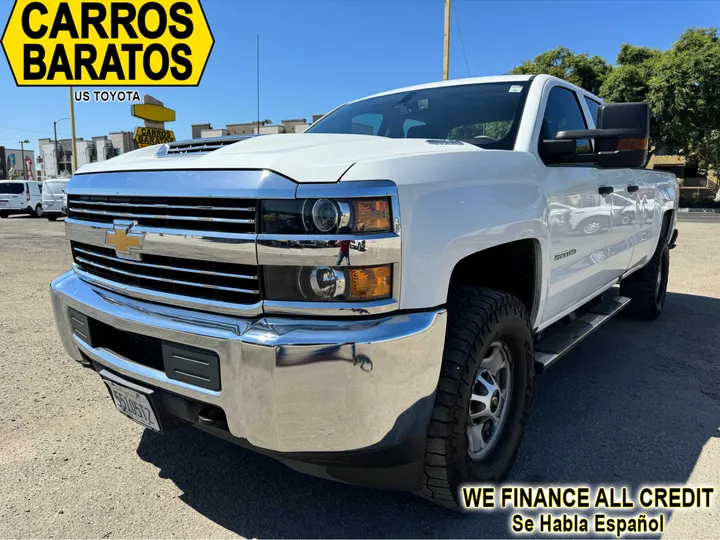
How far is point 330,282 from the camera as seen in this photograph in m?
1.71

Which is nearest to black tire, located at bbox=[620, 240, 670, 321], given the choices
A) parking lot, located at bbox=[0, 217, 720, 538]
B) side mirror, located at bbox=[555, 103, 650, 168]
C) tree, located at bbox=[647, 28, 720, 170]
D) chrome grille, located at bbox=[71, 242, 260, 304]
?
parking lot, located at bbox=[0, 217, 720, 538]

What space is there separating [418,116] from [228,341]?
2069mm

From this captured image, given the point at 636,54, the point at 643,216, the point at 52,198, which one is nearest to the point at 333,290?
the point at 643,216

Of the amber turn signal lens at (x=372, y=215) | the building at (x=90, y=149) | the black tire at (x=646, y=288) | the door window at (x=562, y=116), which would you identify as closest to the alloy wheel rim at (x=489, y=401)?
the amber turn signal lens at (x=372, y=215)

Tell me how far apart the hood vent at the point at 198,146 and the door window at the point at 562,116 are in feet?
5.07

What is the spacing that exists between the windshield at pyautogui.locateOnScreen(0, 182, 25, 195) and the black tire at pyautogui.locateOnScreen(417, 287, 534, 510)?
25.8m

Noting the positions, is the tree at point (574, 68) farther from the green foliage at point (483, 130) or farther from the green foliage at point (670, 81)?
the green foliage at point (483, 130)

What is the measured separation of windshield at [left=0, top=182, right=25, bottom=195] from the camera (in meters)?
22.7

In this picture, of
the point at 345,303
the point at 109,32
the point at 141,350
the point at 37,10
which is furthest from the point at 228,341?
the point at 37,10

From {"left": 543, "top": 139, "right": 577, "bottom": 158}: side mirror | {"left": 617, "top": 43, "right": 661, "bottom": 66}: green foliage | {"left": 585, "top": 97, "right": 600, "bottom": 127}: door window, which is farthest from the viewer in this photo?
{"left": 617, "top": 43, "right": 661, "bottom": 66}: green foliage

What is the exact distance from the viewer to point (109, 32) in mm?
11266

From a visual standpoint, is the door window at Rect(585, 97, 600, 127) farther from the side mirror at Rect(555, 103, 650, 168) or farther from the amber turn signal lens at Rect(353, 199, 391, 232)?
the amber turn signal lens at Rect(353, 199, 391, 232)

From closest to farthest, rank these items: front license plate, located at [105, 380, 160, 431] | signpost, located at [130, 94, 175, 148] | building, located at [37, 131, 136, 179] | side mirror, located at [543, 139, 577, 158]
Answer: front license plate, located at [105, 380, 160, 431] < side mirror, located at [543, 139, 577, 158] < signpost, located at [130, 94, 175, 148] < building, located at [37, 131, 136, 179]

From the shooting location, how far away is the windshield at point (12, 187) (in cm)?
2273
